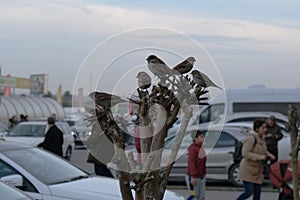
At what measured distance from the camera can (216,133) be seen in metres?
4.33

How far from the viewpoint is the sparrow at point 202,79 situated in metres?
3.44

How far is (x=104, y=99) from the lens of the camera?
353 cm

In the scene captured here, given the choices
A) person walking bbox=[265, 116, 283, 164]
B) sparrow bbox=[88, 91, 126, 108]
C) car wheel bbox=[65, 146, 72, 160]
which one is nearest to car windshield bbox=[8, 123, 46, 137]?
car wheel bbox=[65, 146, 72, 160]

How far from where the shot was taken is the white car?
720cm

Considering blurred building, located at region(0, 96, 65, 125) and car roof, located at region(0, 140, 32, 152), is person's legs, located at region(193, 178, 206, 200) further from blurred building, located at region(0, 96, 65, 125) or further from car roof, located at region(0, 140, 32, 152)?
blurred building, located at region(0, 96, 65, 125)

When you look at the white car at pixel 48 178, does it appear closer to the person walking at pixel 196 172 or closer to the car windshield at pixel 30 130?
the person walking at pixel 196 172

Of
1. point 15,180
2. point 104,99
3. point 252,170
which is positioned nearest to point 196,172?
point 252,170

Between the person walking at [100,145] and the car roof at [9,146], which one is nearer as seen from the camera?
the person walking at [100,145]

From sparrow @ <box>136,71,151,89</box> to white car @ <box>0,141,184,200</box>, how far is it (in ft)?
12.2

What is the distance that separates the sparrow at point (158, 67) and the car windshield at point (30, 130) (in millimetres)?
18078

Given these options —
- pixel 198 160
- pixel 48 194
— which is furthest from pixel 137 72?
pixel 198 160

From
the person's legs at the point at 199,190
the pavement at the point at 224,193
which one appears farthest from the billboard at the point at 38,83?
the person's legs at the point at 199,190

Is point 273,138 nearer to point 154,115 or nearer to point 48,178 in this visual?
point 48,178

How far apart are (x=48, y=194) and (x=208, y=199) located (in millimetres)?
6407
